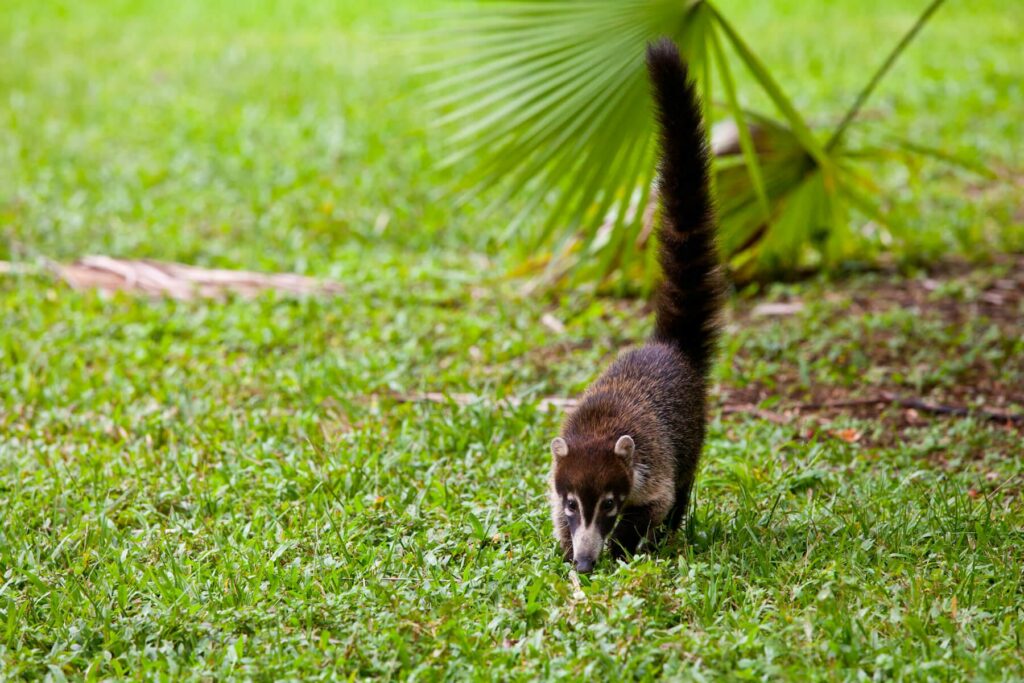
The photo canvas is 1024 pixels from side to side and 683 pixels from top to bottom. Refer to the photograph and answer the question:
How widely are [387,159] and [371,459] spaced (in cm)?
495

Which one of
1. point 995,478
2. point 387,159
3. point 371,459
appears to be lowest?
point 995,478

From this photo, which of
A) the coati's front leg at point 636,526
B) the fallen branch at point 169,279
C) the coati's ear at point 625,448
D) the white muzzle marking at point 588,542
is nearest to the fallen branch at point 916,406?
the coati's front leg at point 636,526

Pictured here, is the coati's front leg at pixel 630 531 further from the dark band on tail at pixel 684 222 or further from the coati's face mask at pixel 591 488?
the dark band on tail at pixel 684 222

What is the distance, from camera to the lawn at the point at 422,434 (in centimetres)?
341

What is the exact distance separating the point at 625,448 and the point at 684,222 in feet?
2.58

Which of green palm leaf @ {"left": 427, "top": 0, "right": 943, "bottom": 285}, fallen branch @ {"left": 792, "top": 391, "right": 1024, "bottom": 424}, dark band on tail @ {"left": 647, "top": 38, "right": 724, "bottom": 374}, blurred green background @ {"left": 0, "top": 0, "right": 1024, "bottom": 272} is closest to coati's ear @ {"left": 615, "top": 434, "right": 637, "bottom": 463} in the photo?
dark band on tail @ {"left": 647, "top": 38, "right": 724, "bottom": 374}

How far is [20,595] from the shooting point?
3.79 meters

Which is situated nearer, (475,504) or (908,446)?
A: (475,504)

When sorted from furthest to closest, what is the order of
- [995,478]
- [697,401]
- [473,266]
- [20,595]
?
[473,266], [995,478], [697,401], [20,595]

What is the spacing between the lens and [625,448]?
3709 millimetres

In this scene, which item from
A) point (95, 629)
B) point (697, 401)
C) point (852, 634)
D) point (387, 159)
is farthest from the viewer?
point (387, 159)

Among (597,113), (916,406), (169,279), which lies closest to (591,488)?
(916,406)

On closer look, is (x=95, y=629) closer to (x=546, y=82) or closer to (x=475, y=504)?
(x=475, y=504)

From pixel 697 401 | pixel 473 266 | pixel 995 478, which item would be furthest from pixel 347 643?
pixel 473 266
